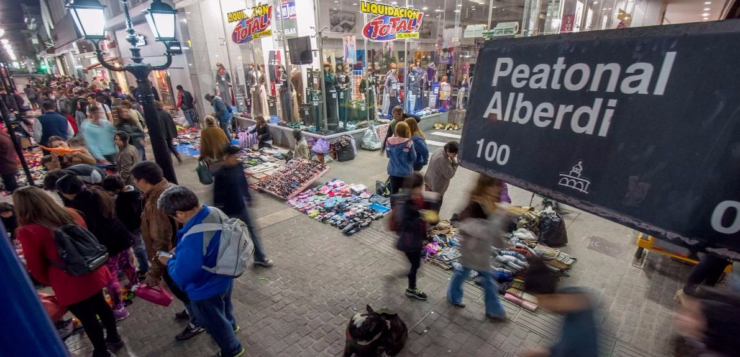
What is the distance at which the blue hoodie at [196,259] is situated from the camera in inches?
102

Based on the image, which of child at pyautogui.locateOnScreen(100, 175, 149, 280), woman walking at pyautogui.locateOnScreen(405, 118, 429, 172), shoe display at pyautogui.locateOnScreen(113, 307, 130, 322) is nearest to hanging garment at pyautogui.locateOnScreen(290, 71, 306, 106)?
woman walking at pyautogui.locateOnScreen(405, 118, 429, 172)

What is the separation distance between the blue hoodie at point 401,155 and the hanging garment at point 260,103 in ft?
30.3

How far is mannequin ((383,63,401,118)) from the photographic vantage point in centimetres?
1357

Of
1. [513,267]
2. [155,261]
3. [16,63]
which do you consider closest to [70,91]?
[155,261]

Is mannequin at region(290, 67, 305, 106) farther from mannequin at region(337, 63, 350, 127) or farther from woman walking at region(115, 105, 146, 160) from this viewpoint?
woman walking at region(115, 105, 146, 160)

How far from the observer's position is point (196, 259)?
2602 mm

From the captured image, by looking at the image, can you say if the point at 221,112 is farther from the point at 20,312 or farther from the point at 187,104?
the point at 20,312

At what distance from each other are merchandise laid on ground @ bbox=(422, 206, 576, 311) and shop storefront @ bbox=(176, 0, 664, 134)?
19.0 ft

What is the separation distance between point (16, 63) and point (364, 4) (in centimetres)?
7002

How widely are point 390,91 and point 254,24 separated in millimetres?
5799

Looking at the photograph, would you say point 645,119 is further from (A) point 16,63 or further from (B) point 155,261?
(A) point 16,63

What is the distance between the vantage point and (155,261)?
10.5 ft

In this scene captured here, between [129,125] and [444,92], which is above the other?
[129,125]

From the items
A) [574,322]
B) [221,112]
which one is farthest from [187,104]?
[574,322]
